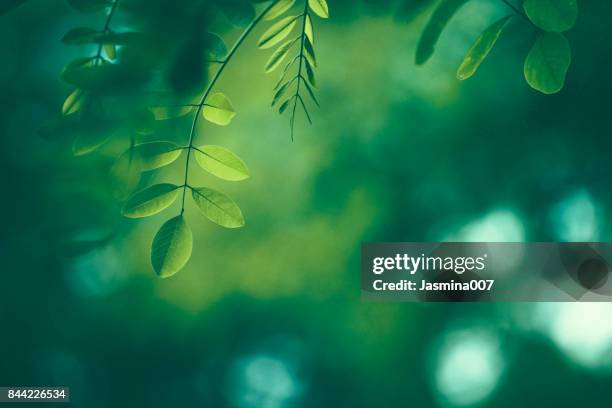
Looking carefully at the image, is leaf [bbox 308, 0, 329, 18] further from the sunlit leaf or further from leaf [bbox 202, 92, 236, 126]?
leaf [bbox 202, 92, 236, 126]

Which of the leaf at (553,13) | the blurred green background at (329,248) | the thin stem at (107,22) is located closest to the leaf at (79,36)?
the thin stem at (107,22)

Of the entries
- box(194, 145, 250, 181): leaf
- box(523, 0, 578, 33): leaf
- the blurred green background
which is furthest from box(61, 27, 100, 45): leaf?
box(523, 0, 578, 33): leaf

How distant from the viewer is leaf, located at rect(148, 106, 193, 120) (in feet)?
2.94

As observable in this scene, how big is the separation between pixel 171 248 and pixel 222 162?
17 centimetres

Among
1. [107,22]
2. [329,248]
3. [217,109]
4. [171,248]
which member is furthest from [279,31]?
[329,248]

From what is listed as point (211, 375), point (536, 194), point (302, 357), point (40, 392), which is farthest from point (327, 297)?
point (40, 392)

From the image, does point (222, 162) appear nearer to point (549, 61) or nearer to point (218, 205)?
point (218, 205)

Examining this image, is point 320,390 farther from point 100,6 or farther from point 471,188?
point 100,6

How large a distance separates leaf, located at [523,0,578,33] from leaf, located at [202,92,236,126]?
481 millimetres

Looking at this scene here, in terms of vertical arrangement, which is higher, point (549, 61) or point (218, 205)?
point (549, 61)

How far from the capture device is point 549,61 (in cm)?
83

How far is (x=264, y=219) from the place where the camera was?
1.27m

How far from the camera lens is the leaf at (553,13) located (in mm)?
786

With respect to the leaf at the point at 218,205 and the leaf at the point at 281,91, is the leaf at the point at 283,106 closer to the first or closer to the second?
the leaf at the point at 281,91
